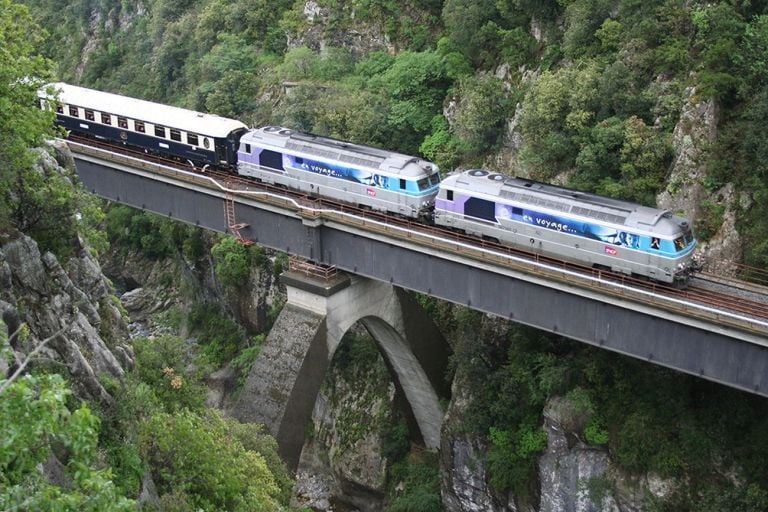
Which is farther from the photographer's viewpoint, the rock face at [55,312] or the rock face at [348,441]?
the rock face at [348,441]

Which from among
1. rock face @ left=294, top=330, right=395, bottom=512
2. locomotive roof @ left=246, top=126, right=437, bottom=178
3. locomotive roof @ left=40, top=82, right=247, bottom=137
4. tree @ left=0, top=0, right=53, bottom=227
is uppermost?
tree @ left=0, top=0, right=53, bottom=227

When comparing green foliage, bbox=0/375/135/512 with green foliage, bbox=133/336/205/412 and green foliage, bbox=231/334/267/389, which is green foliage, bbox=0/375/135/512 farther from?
green foliage, bbox=231/334/267/389

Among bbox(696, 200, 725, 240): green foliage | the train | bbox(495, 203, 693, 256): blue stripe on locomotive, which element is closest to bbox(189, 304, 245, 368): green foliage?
the train

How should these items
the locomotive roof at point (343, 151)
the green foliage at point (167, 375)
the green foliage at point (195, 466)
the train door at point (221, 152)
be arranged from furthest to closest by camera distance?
the train door at point (221, 152) < the locomotive roof at point (343, 151) < the green foliage at point (167, 375) < the green foliage at point (195, 466)

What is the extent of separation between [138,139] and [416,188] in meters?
17.8

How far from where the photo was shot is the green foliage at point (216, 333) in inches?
2335

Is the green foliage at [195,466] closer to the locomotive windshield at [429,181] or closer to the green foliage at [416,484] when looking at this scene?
the locomotive windshield at [429,181]

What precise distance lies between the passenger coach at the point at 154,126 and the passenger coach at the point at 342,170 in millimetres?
1622

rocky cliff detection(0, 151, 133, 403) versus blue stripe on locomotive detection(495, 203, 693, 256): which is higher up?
rocky cliff detection(0, 151, 133, 403)

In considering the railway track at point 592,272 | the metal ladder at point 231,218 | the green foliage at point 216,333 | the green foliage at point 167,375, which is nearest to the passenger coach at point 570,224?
the railway track at point 592,272

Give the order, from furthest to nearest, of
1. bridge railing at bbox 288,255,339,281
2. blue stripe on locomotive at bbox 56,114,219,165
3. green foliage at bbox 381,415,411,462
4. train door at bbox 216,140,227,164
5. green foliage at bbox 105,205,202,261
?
green foliage at bbox 105,205,202,261 → green foliage at bbox 381,415,411,462 → blue stripe on locomotive at bbox 56,114,219,165 → train door at bbox 216,140,227,164 → bridge railing at bbox 288,255,339,281

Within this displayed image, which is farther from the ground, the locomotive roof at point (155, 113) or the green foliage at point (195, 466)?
the locomotive roof at point (155, 113)

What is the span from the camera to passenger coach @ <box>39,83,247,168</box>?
4575 cm

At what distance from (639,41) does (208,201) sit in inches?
900
